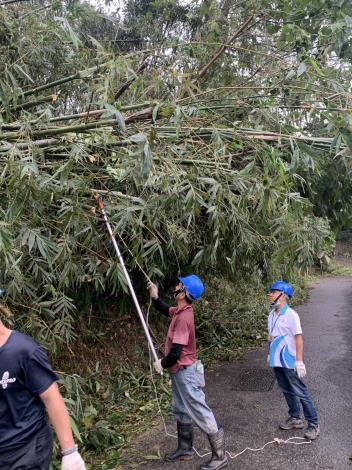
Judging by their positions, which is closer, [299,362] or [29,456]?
[29,456]

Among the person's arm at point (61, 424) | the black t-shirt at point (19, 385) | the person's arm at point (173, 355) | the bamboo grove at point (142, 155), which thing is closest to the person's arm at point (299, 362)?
the bamboo grove at point (142, 155)

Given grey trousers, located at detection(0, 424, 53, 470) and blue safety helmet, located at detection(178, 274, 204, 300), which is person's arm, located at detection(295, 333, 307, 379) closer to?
blue safety helmet, located at detection(178, 274, 204, 300)

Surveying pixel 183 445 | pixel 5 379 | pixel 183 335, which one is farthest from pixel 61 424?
pixel 183 445

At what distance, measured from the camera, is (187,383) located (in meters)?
4.12

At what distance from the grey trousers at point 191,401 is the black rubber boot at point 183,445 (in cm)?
8

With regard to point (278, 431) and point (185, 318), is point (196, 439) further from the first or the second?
point (185, 318)

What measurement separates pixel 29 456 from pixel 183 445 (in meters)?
2.22

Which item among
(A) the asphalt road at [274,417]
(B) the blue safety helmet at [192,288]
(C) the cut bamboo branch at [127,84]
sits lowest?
(A) the asphalt road at [274,417]

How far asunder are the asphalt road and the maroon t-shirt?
0.90 m

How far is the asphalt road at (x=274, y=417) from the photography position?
4164mm

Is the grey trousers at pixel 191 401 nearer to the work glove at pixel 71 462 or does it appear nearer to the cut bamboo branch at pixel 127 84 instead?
the work glove at pixel 71 462

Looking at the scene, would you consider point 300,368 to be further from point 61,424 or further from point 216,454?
point 61,424

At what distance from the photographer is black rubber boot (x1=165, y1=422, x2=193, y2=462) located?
428cm

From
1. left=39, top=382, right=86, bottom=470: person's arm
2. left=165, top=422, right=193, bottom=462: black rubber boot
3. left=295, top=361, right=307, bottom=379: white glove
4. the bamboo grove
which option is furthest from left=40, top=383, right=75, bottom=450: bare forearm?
left=295, top=361, right=307, bottom=379: white glove
